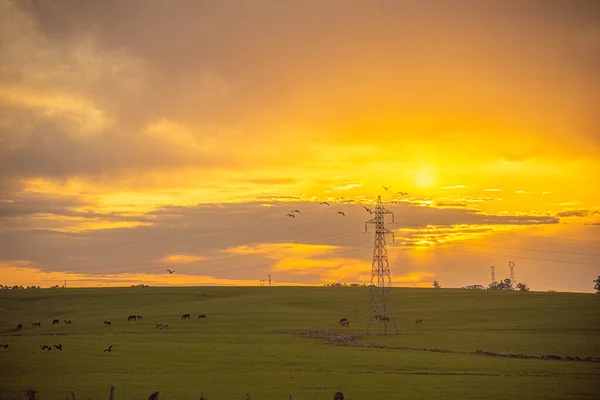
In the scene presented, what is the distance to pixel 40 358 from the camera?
6291 cm

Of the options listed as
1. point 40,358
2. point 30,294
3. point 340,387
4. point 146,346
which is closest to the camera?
point 340,387

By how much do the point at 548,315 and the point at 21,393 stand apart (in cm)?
9411

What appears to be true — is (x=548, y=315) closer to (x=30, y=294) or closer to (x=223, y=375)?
(x=223, y=375)

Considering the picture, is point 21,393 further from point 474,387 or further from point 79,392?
point 474,387

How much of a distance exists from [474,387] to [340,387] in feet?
31.4

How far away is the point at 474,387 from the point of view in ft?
151

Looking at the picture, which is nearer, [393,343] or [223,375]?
[223,375]

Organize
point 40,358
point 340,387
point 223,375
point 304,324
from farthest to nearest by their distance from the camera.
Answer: point 304,324
point 40,358
point 223,375
point 340,387

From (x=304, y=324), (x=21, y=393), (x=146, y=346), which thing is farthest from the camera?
(x=304, y=324)

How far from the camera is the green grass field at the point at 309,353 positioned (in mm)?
44406

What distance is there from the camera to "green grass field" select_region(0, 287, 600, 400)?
4441 cm

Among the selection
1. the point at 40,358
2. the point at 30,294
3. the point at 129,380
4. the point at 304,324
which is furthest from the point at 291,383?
the point at 30,294

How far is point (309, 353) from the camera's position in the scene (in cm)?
6819

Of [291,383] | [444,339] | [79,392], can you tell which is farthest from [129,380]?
[444,339]
